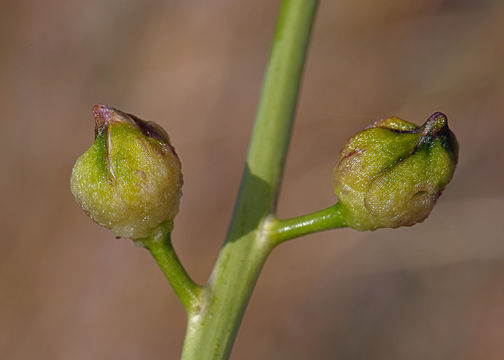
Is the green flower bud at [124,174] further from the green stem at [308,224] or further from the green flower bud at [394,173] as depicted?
the green flower bud at [394,173]

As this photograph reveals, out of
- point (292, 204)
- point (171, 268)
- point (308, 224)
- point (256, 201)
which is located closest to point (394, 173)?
point (308, 224)

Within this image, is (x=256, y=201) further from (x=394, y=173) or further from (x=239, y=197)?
(x=394, y=173)

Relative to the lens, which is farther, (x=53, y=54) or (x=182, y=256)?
(x=53, y=54)

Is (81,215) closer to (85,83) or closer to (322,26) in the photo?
(85,83)

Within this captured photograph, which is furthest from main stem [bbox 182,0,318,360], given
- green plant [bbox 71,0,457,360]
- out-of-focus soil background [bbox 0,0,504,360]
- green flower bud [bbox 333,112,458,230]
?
out-of-focus soil background [bbox 0,0,504,360]

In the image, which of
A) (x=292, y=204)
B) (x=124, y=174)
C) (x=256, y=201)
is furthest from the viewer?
(x=292, y=204)

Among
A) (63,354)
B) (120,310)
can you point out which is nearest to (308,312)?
(120,310)
